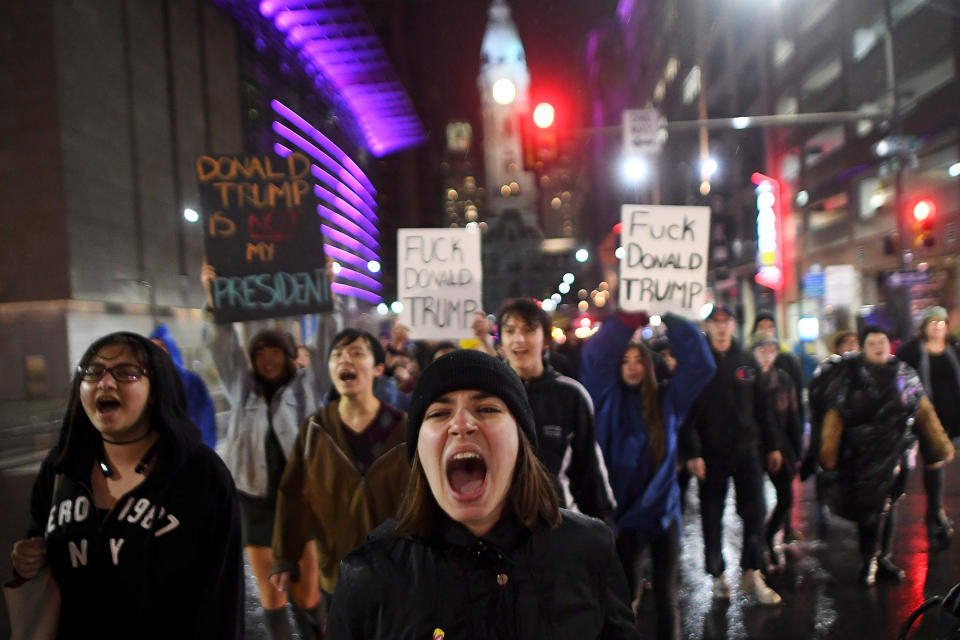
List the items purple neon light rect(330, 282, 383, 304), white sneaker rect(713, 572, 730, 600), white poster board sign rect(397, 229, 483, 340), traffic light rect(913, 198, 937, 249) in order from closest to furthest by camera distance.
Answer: white sneaker rect(713, 572, 730, 600)
white poster board sign rect(397, 229, 483, 340)
traffic light rect(913, 198, 937, 249)
purple neon light rect(330, 282, 383, 304)

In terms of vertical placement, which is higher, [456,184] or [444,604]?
[456,184]

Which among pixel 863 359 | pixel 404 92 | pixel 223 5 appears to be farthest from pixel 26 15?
pixel 404 92

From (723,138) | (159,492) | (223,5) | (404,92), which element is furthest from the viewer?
(404,92)

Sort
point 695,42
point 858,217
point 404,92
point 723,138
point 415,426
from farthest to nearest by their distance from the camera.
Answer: point 404,92, point 695,42, point 723,138, point 858,217, point 415,426

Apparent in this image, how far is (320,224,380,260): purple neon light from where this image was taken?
88250 mm

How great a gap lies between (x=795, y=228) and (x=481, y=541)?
3071 centimetres

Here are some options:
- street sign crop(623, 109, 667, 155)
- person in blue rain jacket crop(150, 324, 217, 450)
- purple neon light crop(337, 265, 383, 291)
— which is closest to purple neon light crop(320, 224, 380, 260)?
purple neon light crop(337, 265, 383, 291)

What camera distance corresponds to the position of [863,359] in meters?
5.72

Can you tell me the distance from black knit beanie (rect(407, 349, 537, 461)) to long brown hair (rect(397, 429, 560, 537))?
0.06 m

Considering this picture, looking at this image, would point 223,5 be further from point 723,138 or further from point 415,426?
point 415,426

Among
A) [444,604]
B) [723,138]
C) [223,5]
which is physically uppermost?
[223,5]

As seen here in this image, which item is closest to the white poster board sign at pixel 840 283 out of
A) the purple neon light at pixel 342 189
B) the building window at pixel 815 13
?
the building window at pixel 815 13

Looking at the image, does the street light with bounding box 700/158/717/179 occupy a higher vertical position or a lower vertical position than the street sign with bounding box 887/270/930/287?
higher

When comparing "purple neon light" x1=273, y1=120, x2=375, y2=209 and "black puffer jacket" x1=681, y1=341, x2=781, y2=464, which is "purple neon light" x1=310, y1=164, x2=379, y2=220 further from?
"black puffer jacket" x1=681, y1=341, x2=781, y2=464
